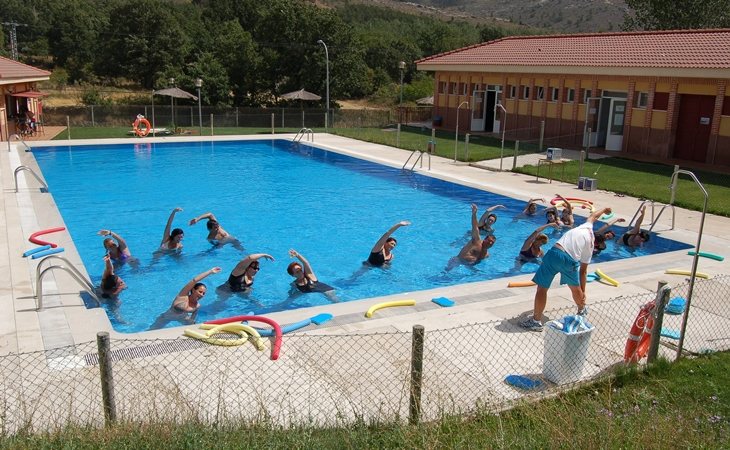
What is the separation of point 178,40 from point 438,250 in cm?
4572

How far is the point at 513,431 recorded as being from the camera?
17.7ft

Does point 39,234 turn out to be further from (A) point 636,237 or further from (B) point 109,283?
(A) point 636,237

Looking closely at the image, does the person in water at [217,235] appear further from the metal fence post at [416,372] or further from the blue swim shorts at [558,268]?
the metal fence post at [416,372]

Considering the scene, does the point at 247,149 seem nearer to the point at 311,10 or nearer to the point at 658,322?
the point at 311,10

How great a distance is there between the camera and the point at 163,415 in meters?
5.56

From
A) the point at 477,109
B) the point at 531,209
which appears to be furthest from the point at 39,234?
the point at 477,109

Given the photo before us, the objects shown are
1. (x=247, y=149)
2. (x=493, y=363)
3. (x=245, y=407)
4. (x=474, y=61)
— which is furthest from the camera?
(x=474, y=61)

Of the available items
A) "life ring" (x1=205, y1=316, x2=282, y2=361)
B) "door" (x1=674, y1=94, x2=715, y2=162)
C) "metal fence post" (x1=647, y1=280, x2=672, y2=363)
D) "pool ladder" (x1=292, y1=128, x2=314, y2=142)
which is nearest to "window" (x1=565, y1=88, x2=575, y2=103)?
"door" (x1=674, y1=94, x2=715, y2=162)

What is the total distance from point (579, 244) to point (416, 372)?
12.7 feet

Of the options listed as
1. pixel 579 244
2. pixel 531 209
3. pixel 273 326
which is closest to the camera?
pixel 273 326

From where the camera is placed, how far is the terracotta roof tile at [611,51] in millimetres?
25406

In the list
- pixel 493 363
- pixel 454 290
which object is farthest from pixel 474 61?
pixel 493 363

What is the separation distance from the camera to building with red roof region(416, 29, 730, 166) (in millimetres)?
24797

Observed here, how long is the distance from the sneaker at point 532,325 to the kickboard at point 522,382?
1.63 m
